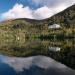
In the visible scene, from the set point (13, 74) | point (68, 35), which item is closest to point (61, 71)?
point (13, 74)

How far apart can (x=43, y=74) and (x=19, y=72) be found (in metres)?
3.36

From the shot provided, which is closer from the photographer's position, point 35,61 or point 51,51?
point 35,61

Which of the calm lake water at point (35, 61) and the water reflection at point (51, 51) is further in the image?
the water reflection at point (51, 51)

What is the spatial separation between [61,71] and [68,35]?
129 metres

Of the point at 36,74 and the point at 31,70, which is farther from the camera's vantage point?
the point at 31,70

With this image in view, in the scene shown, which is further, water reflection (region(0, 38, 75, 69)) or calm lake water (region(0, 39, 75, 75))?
water reflection (region(0, 38, 75, 69))

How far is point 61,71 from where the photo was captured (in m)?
27.7

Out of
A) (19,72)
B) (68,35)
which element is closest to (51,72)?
(19,72)

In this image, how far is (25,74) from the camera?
26453 millimetres

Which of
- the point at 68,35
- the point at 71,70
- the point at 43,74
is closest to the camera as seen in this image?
the point at 43,74

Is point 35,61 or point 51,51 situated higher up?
point 35,61

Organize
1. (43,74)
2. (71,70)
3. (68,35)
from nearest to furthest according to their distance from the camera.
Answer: (43,74) < (71,70) < (68,35)

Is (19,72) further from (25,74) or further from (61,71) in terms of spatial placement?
(61,71)

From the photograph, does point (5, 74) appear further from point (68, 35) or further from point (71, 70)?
point (68, 35)
